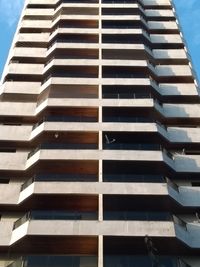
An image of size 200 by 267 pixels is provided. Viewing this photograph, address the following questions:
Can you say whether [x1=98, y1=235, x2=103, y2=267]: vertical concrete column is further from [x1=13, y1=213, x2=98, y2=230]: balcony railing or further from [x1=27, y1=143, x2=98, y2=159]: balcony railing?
[x1=27, y1=143, x2=98, y2=159]: balcony railing

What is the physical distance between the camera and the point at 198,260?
2673 cm

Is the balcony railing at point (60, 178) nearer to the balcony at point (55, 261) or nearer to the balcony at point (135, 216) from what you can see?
the balcony at point (135, 216)

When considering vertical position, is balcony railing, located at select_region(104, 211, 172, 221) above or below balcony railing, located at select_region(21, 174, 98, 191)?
below

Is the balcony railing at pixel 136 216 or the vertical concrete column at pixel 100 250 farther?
the balcony railing at pixel 136 216

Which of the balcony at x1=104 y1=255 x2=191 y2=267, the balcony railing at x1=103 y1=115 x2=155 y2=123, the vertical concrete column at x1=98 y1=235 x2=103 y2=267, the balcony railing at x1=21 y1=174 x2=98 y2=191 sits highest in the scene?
the balcony railing at x1=103 y1=115 x2=155 y2=123

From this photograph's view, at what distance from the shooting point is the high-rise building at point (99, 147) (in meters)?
25.7

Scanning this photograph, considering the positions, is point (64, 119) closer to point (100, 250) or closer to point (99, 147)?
point (99, 147)

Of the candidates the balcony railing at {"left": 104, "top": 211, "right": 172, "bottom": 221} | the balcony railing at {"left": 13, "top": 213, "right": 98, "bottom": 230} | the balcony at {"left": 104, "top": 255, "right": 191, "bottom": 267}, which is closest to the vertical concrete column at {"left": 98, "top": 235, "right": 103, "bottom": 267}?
the balcony at {"left": 104, "top": 255, "right": 191, "bottom": 267}

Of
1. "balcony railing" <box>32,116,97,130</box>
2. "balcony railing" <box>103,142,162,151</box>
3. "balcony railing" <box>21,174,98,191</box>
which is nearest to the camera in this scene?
"balcony railing" <box>21,174,98,191</box>

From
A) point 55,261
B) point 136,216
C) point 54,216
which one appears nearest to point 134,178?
point 136,216

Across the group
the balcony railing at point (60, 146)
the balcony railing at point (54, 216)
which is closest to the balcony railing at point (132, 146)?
the balcony railing at point (60, 146)

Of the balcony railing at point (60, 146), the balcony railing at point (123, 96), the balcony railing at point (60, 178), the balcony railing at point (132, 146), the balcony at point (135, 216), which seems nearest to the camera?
the balcony at point (135, 216)

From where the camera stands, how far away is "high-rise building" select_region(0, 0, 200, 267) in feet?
84.2

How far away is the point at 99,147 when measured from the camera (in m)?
30.2
